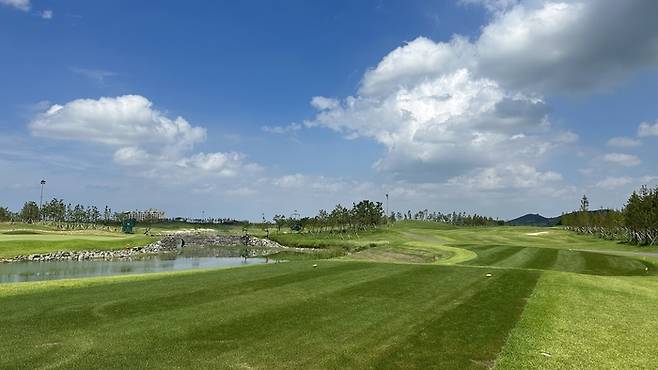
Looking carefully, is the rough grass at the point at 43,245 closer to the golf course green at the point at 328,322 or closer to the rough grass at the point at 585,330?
the golf course green at the point at 328,322

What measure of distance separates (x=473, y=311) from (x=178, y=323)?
1273 centimetres

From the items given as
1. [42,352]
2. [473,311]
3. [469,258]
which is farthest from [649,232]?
[42,352]

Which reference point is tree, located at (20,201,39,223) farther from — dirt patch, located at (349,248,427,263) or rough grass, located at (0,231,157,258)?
dirt patch, located at (349,248,427,263)

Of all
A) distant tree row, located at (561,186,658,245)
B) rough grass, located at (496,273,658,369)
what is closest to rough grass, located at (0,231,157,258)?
rough grass, located at (496,273,658,369)

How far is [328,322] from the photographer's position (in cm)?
1809

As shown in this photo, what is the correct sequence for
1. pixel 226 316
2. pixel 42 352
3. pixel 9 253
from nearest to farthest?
1. pixel 42 352
2. pixel 226 316
3. pixel 9 253

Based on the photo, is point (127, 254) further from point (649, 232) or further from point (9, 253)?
point (649, 232)

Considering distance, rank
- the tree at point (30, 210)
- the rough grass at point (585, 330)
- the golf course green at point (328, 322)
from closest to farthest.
→ the golf course green at point (328, 322)
the rough grass at point (585, 330)
the tree at point (30, 210)

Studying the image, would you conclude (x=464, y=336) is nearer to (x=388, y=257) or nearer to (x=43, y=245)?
(x=388, y=257)

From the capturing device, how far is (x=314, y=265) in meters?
40.2

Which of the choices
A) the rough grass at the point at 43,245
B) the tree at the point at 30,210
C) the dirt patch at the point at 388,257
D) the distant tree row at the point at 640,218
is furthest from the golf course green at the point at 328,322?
the tree at the point at 30,210

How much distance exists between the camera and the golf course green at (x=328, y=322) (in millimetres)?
13438

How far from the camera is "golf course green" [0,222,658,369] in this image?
13.4 m

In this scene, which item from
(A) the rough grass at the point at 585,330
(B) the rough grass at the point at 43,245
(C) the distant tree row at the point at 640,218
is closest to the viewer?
(A) the rough grass at the point at 585,330
